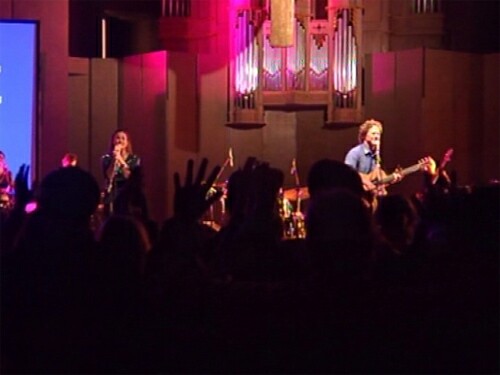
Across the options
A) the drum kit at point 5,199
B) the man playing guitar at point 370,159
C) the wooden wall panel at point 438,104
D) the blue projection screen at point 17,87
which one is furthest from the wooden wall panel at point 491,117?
the drum kit at point 5,199

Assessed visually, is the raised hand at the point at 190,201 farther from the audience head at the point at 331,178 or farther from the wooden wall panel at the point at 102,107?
the wooden wall panel at the point at 102,107

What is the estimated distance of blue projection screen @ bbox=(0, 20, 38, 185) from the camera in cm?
1099

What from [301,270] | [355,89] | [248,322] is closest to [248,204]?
[301,270]

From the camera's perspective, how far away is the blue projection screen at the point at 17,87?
36.1 feet

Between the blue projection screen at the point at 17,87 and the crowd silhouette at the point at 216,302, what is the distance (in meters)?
6.81

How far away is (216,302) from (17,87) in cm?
768

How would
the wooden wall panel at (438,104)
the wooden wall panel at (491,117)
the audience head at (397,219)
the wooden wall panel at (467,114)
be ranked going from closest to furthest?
the audience head at (397,219)
the wooden wall panel at (438,104)
the wooden wall panel at (467,114)
the wooden wall panel at (491,117)

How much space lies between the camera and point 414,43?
46.5 ft

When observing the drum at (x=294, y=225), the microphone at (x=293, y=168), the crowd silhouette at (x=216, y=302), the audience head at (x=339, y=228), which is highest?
the microphone at (x=293, y=168)

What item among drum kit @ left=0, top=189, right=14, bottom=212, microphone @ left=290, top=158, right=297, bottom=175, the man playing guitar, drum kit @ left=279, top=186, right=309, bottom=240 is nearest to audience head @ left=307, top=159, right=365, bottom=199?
drum kit @ left=0, top=189, right=14, bottom=212

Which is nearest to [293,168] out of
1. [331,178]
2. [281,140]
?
[281,140]

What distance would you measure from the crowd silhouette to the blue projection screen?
681cm

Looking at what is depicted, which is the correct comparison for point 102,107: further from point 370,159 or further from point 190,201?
point 190,201

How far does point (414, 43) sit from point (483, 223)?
32.2 ft
